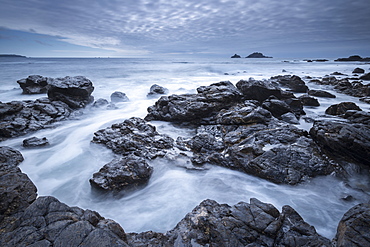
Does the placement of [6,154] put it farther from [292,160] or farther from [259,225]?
[292,160]

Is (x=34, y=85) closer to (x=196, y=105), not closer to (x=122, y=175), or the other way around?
(x=196, y=105)

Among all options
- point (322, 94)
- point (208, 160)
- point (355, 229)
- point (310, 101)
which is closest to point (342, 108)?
point (310, 101)

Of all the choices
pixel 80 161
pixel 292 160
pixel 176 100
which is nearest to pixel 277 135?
pixel 292 160

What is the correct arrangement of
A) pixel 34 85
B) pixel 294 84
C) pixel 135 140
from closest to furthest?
pixel 135 140
pixel 34 85
pixel 294 84

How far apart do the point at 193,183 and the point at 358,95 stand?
52.1ft

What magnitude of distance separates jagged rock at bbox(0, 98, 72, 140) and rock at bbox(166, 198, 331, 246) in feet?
25.8

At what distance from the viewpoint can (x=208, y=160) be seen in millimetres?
6016

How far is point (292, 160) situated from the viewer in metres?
5.27

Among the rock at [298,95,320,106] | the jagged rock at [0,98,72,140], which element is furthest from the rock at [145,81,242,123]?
the rock at [298,95,320,106]

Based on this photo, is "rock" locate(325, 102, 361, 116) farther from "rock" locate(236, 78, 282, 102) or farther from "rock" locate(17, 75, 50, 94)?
"rock" locate(17, 75, 50, 94)

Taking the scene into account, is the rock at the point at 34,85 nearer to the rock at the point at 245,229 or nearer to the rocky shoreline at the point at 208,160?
the rocky shoreline at the point at 208,160

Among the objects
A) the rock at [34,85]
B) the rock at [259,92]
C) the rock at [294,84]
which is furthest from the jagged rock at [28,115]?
the rock at [294,84]

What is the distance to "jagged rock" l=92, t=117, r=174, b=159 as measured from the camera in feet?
21.0

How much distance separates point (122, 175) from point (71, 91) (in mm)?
8653
